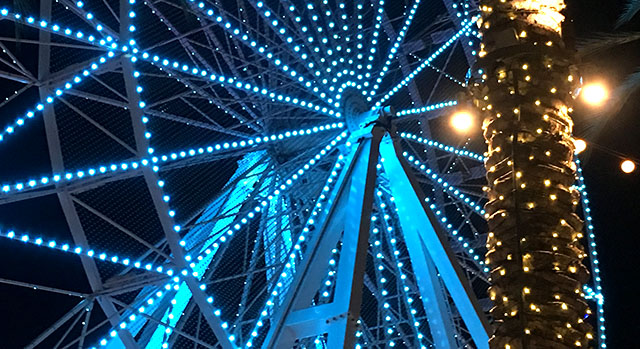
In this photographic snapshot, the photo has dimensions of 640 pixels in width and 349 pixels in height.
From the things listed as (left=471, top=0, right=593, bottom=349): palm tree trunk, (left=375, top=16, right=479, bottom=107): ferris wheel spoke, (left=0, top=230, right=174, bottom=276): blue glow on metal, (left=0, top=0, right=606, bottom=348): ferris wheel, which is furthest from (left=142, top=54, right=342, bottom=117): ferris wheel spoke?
(left=471, top=0, right=593, bottom=349): palm tree trunk

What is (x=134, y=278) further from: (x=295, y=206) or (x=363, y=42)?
(x=363, y=42)

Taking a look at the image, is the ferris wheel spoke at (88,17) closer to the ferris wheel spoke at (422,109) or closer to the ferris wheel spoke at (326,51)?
the ferris wheel spoke at (326,51)

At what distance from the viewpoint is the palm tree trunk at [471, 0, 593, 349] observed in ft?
11.7

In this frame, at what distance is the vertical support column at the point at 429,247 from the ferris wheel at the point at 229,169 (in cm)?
2

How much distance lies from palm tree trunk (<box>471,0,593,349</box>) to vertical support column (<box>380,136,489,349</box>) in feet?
11.2

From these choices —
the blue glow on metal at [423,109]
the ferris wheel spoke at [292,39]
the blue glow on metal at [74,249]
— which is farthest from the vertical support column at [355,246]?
the blue glow on metal at [74,249]

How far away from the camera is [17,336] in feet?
36.0

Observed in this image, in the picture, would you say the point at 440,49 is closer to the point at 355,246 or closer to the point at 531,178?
the point at 355,246

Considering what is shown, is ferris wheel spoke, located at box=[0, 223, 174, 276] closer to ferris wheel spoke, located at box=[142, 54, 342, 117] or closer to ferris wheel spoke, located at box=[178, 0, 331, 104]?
ferris wheel spoke, located at box=[142, 54, 342, 117]

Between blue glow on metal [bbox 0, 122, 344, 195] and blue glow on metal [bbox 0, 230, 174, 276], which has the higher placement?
blue glow on metal [bbox 0, 122, 344, 195]

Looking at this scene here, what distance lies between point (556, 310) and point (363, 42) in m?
7.77

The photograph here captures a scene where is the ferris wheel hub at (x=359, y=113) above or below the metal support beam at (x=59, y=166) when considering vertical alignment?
above

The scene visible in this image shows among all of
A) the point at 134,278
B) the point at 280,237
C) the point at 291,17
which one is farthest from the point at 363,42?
the point at 134,278

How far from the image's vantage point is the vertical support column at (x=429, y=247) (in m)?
7.25
